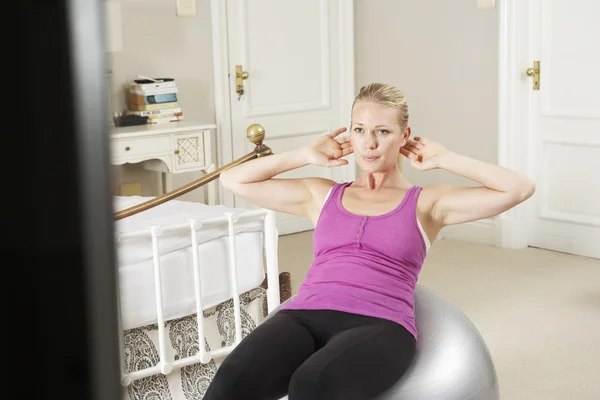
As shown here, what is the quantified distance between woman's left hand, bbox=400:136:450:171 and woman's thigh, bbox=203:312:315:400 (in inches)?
21.3

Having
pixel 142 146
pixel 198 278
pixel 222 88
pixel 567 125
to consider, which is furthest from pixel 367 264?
pixel 222 88

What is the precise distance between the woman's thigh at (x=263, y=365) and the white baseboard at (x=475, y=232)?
3445 mm

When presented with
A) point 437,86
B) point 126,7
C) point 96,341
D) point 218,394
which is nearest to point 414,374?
point 218,394

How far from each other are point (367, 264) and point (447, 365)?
301 millimetres

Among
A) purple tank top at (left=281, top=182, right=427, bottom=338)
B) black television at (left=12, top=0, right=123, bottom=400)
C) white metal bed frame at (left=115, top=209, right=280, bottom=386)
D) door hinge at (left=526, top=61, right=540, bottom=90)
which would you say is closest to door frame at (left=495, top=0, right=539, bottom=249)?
door hinge at (left=526, top=61, right=540, bottom=90)

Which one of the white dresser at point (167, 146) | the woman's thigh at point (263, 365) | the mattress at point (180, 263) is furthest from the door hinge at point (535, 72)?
the woman's thigh at point (263, 365)

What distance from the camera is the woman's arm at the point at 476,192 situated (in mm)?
2020

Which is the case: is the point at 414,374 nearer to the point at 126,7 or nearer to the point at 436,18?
the point at 126,7

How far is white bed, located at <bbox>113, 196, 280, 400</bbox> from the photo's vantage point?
8.01ft

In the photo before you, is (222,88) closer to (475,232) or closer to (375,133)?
(475,232)

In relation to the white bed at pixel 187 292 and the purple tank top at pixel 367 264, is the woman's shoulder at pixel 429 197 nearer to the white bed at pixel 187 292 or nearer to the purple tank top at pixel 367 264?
the purple tank top at pixel 367 264

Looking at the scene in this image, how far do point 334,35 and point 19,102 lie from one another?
18.2 feet

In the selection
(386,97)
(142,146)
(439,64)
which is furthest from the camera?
(439,64)

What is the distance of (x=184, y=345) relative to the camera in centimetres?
255
